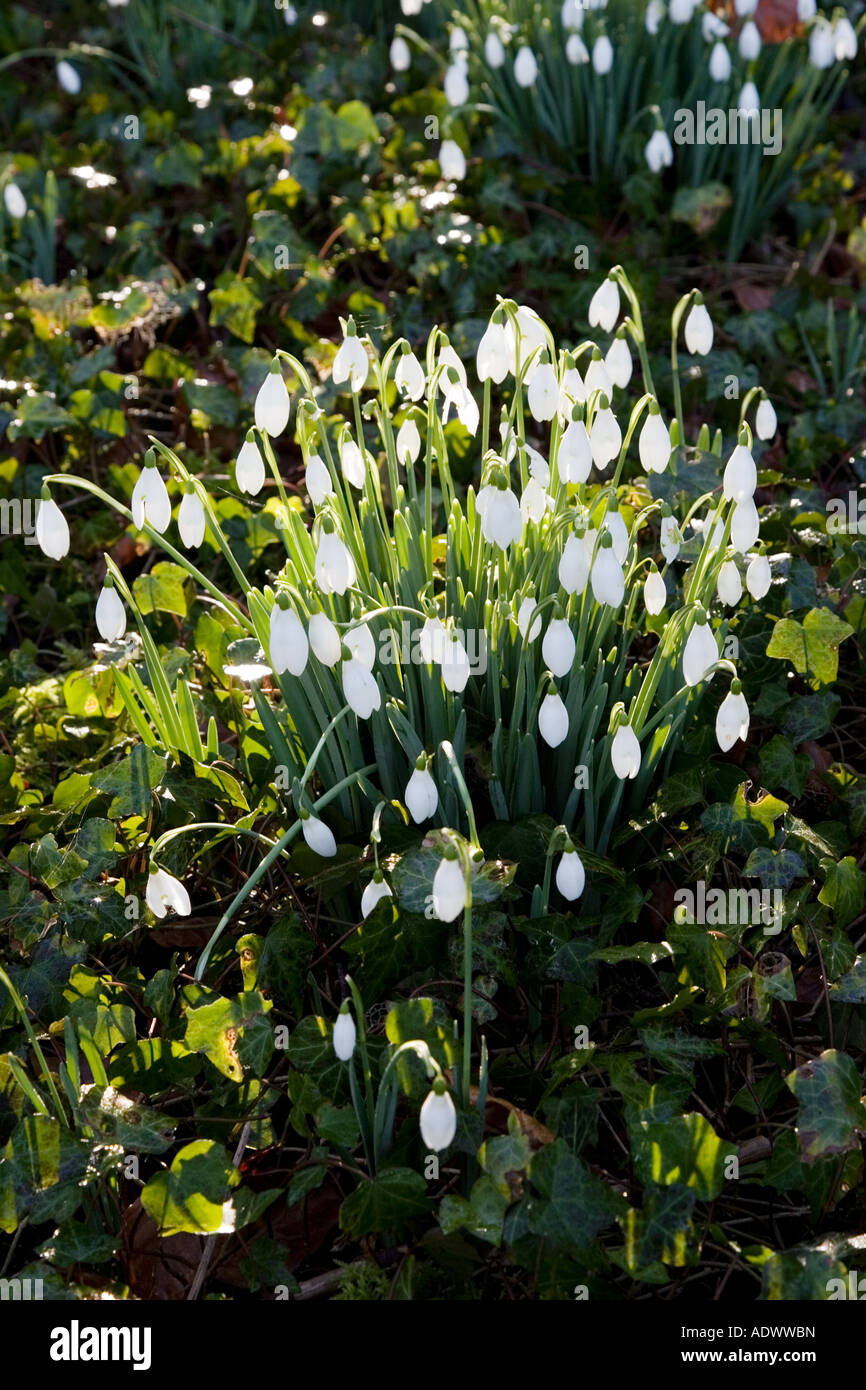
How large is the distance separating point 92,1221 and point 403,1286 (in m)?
0.40

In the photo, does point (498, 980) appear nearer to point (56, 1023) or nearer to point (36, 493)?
point (56, 1023)

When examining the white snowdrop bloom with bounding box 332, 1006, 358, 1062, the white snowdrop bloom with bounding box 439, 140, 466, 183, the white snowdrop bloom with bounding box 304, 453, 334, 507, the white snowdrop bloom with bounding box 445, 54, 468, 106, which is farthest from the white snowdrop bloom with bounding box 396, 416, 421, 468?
the white snowdrop bloom with bounding box 445, 54, 468, 106

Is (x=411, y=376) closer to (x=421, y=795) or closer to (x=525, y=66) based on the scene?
(x=421, y=795)

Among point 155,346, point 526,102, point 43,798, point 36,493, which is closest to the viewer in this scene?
point 43,798

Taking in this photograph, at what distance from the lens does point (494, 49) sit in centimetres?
347

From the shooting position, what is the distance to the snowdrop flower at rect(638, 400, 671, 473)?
1791mm

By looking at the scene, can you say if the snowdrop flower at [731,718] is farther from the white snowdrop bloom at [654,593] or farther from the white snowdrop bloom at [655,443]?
the white snowdrop bloom at [655,443]

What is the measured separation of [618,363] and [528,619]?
42 centimetres

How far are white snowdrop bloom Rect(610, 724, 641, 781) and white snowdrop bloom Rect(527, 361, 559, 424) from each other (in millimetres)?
440

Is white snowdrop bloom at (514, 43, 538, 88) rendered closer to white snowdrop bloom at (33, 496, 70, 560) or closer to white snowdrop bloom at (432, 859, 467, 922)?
white snowdrop bloom at (33, 496, 70, 560)

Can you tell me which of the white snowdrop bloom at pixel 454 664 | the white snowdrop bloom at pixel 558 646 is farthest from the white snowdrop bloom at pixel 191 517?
the white snowdrop bloom at pixel 558 646

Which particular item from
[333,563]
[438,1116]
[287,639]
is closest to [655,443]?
[333,563]

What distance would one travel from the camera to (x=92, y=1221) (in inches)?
63.4
